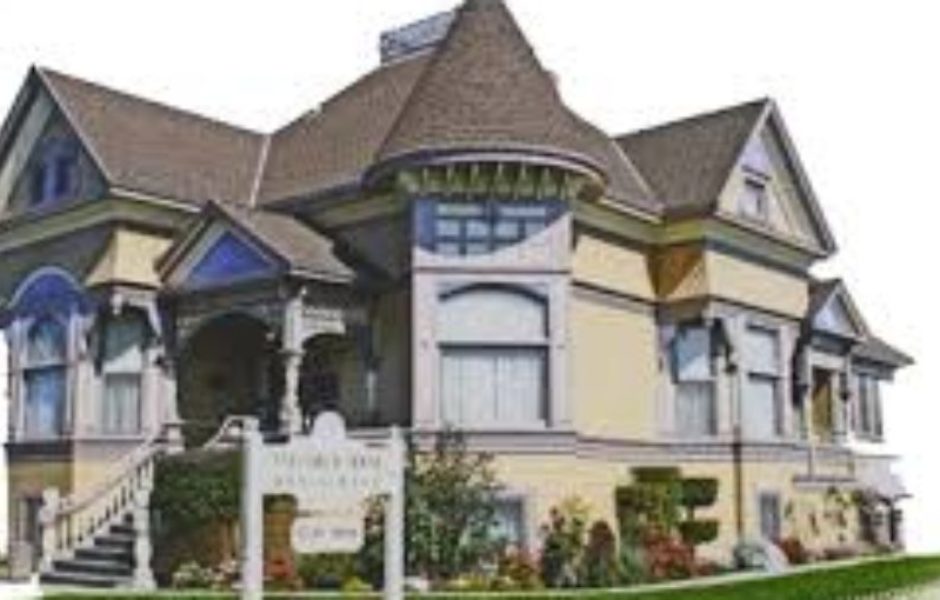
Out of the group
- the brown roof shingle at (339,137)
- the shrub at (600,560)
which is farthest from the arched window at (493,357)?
the brown roof shingle at (339,137)

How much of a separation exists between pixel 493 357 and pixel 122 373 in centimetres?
871

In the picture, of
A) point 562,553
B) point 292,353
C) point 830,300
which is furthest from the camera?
point 830,300

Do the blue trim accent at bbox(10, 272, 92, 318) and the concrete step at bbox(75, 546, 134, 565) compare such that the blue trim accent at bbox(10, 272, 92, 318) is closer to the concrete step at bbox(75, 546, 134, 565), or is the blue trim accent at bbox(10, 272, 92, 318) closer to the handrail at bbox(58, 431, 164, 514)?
the handrail at bbox(58, 431, 164, 514)

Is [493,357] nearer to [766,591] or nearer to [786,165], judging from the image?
[766,591]

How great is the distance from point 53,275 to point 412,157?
995 cm

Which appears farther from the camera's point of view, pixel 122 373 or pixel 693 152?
Answer: pixel 693 152

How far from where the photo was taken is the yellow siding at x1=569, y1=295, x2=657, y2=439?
2817cm

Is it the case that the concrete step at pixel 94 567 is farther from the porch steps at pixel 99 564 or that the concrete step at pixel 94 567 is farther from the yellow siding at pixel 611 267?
the yellow siding at pixel 611 267

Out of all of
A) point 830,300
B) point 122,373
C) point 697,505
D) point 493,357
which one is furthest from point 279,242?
point 830,300

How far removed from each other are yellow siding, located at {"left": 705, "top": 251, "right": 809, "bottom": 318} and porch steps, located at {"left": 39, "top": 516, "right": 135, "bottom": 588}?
13838mm

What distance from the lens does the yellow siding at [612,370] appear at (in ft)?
92.4

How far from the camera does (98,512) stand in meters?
26.1

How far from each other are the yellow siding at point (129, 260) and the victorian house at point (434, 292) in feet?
0.16

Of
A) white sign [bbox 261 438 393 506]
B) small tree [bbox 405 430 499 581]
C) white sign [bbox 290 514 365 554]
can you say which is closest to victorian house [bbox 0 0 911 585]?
small tree [bbox 405 430 499 581]
